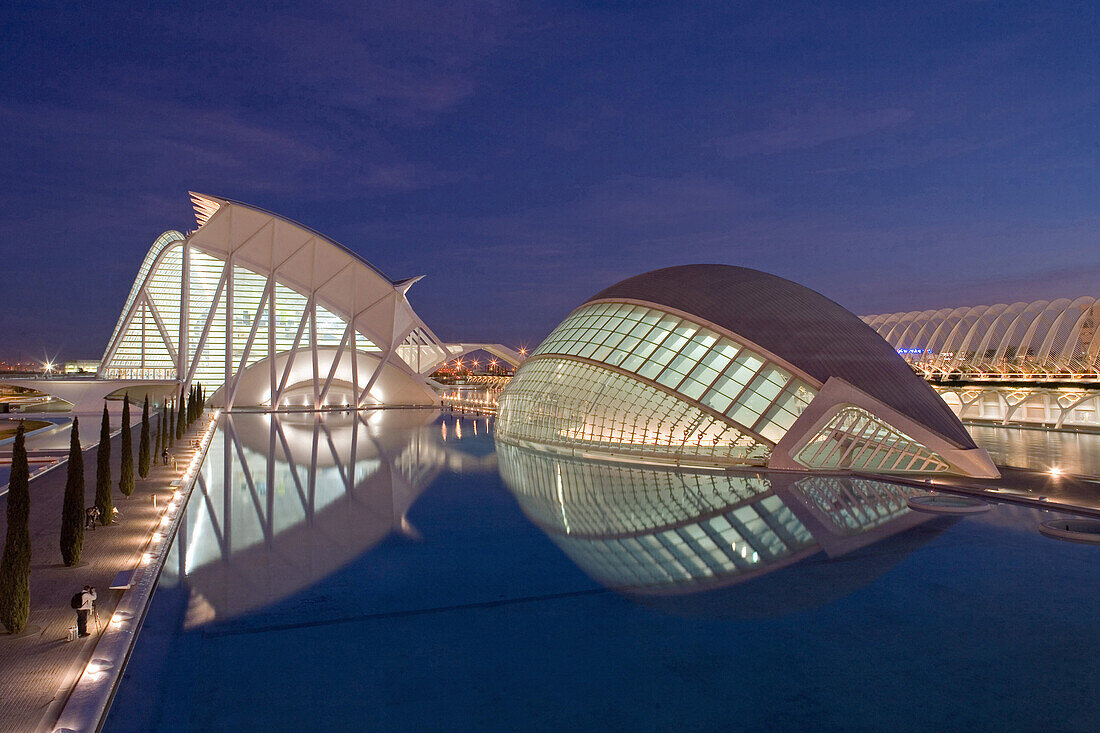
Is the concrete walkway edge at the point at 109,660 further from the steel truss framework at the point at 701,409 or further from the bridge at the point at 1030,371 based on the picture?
the bridge at the point at 1030,371

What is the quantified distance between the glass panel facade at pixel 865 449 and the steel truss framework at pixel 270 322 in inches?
1392

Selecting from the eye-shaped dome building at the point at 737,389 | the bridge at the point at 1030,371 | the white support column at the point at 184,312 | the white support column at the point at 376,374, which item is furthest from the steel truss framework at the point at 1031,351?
the white support column at the point at 184,312

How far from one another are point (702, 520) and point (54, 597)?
9513mm

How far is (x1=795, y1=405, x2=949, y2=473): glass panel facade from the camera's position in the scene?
18.7 metres

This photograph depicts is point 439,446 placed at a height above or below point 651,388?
below

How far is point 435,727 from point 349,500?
10064mm

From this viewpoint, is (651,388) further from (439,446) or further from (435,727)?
(435,727)

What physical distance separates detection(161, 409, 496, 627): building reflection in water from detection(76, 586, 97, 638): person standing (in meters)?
0.93

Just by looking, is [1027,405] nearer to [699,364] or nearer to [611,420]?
[699,364]

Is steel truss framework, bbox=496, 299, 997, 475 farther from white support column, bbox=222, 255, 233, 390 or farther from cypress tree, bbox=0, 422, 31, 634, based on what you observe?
white support column, bbox=222, 255, 233, 390

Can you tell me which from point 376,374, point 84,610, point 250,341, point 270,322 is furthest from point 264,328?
point 84,610

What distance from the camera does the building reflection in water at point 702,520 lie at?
32.8ft

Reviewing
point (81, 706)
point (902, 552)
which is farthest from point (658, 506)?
point (81, 706)

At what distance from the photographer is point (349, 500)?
1525cm
